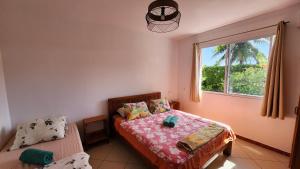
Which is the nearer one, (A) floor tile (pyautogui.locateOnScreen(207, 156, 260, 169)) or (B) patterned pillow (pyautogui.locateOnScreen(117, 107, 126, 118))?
(A) floor tile (pyautogui.locateOnScreen(207, 156, 260, 169))

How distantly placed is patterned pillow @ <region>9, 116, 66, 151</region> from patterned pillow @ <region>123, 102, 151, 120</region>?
1.12 metres

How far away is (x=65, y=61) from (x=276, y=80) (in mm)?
3701

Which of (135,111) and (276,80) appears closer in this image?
(276,80)

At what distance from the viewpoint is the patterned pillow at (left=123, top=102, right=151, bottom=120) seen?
2726 mm

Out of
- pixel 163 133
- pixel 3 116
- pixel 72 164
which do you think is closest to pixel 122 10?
pixel 163 133

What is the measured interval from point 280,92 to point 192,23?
78.6 inches

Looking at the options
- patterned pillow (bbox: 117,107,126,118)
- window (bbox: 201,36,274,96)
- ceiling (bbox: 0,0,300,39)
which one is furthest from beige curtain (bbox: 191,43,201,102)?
patterned pillow (bbox: 117,107,126,118)

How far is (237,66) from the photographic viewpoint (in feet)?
9.88

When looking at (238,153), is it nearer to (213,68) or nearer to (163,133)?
(163,133)

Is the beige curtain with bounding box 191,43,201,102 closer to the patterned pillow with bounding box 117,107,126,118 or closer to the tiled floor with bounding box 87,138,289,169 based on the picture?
the tiled floor with bounding box 87,138,289,169

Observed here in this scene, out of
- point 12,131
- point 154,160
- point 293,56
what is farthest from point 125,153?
point 293,56

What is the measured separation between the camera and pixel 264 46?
8.47 feet

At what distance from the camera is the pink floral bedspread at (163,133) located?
5.20 ft

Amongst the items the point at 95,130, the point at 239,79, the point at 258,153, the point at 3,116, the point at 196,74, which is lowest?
the point at 258,153
